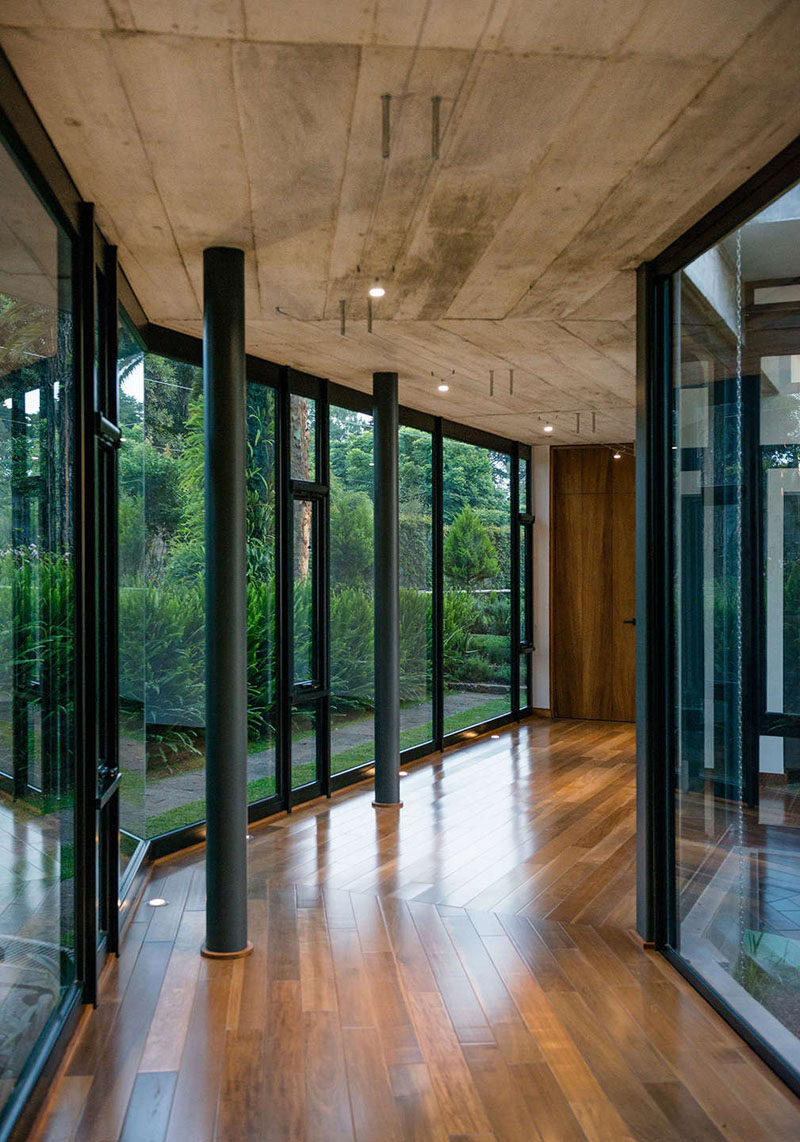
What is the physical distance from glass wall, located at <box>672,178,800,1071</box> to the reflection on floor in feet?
7.13

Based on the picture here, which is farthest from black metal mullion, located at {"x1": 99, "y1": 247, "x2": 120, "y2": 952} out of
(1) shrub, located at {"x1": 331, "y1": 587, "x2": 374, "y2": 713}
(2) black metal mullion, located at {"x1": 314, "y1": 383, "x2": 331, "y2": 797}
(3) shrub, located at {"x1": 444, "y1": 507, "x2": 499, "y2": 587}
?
(3) shrub, located at {"x1": 444, "y1": 507, "x2": 499, "y2": 587}

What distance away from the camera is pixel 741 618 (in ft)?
11.4

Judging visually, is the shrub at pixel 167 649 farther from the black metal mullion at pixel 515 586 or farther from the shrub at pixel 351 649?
the black metal mullion at pixel 515 586

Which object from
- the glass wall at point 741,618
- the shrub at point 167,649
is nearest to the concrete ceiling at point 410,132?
the glass wall at point 741,618

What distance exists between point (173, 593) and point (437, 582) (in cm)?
365

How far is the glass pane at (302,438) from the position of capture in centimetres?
672

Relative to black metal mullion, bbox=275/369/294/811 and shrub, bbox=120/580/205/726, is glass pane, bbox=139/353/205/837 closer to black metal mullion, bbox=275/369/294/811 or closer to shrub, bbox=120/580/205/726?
shrub, bbox=120/580/205/726

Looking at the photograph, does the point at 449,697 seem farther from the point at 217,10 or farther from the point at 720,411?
the point at 217,10

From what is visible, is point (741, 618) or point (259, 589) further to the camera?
point (259, 589)

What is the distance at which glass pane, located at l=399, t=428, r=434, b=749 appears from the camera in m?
8.30

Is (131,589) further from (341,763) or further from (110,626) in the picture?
(341,763)

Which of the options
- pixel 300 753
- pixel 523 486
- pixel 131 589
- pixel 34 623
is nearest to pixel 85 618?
pixel 34 623

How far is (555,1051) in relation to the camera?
322 cm

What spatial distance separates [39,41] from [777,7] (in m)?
1.73
